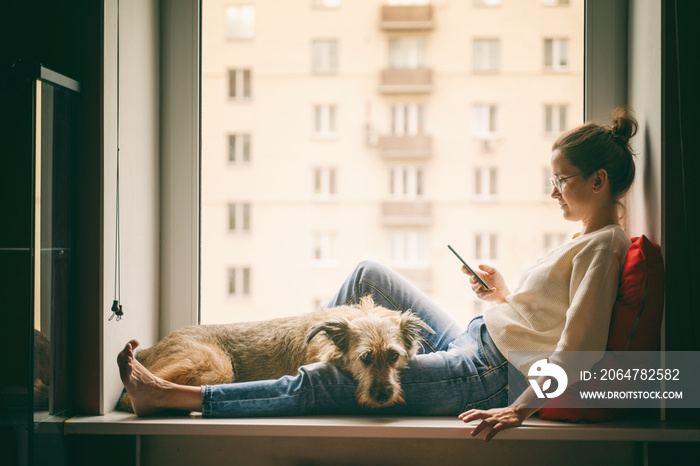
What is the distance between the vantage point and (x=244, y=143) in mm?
2129

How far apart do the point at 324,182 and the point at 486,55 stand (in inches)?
32.7

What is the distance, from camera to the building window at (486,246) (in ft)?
6.83

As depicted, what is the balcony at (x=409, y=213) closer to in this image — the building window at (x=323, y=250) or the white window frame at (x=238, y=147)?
the building window at (x=323, y=250)

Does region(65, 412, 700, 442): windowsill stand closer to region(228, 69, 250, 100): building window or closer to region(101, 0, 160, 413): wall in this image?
region(101, 0, 160, 413): wall

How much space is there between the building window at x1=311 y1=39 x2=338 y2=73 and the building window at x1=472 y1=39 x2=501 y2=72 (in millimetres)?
571

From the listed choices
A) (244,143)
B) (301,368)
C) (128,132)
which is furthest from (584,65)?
(128,132)

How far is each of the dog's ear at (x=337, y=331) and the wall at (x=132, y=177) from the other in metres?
0.69

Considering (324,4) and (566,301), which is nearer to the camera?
(566,301)

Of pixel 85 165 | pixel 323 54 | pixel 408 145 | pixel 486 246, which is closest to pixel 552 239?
pixel 486 246

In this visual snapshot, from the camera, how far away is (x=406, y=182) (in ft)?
6.84

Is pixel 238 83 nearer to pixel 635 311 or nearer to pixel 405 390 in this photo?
pixel 405 390

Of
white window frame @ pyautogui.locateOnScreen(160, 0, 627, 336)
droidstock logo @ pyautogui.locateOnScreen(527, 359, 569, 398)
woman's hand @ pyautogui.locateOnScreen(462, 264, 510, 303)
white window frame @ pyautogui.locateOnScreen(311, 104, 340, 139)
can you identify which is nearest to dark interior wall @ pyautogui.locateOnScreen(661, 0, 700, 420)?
droidstock logo @ pyautogui.locateOnScreen(527, 359, 569, 398)

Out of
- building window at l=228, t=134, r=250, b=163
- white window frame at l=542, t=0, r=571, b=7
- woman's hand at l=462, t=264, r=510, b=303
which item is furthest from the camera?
building window at l=228, t=134, r=250, b=163

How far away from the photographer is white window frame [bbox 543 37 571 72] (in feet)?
6.67
